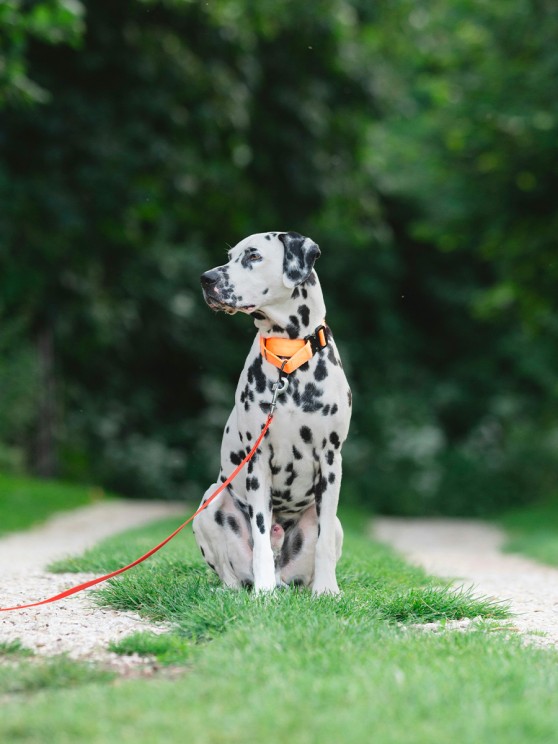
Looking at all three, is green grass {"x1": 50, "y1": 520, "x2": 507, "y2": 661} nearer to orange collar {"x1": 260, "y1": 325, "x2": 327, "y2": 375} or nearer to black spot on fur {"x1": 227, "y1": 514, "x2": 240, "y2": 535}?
black spot on fur {"x1": 227, "y1": 514, "x2": 240, "y2": 535}

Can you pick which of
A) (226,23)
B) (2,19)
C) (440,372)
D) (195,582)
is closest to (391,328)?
(440,372)

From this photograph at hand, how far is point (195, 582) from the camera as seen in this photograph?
589cm

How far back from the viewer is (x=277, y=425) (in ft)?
17.8

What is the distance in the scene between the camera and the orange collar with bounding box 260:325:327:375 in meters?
5.48

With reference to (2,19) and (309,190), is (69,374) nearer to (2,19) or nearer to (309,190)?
(309,190)

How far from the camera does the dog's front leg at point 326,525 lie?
550 centimetres

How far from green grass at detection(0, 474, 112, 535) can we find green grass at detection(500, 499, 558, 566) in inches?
265

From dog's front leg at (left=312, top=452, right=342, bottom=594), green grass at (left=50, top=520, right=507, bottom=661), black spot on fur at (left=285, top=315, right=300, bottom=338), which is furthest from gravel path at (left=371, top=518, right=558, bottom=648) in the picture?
black spot on fur at (left=285, top=315, right=300, bottom=338)

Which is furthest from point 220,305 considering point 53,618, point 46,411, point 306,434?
point 46,411

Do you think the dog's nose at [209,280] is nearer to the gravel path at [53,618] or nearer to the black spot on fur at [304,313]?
the black spot on fur at [304,313]

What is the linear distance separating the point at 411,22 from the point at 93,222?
7.56 meters

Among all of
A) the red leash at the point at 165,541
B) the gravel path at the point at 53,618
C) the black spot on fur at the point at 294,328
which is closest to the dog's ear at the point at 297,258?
the black spot on fur at the point at 294,328

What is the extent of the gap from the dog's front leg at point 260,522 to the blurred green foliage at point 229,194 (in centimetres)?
733

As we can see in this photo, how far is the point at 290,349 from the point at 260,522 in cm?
96
